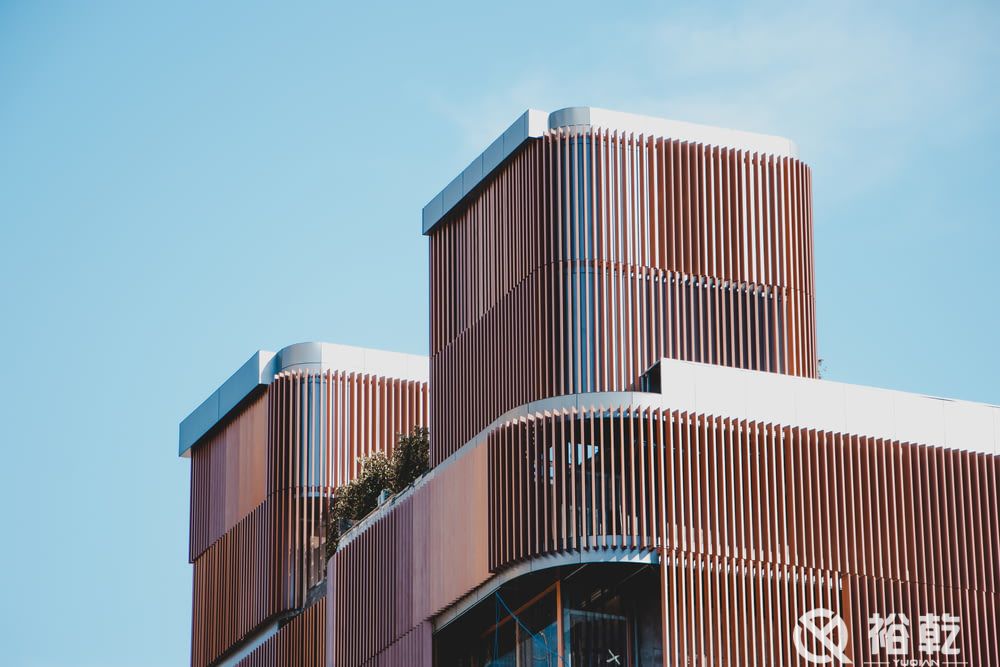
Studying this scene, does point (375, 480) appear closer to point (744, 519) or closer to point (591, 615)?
point (591, 615)

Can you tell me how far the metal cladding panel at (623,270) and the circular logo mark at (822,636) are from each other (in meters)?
8.31

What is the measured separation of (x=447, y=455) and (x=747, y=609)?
13.1m

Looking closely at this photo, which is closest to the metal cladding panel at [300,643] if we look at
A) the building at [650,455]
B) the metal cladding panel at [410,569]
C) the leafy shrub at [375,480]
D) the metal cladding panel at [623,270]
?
the building at [650,455]

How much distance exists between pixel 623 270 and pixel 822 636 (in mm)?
11621

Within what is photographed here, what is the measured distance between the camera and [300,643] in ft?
226

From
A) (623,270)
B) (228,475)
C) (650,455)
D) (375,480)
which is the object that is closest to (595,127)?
(623,270)

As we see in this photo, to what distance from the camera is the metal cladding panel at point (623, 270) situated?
2266 inches

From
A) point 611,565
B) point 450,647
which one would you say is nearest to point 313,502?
point 450,647

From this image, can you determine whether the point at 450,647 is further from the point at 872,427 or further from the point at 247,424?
the point at 247,424

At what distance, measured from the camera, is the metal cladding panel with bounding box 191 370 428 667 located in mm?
74812

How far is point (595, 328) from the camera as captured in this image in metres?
57.3

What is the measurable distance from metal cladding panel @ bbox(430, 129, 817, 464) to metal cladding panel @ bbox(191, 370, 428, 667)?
13879mm

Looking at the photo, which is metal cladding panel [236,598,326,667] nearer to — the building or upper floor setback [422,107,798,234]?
the building

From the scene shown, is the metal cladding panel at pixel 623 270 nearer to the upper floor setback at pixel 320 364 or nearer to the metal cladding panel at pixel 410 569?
the metal cladding panel at pixel 410 569
